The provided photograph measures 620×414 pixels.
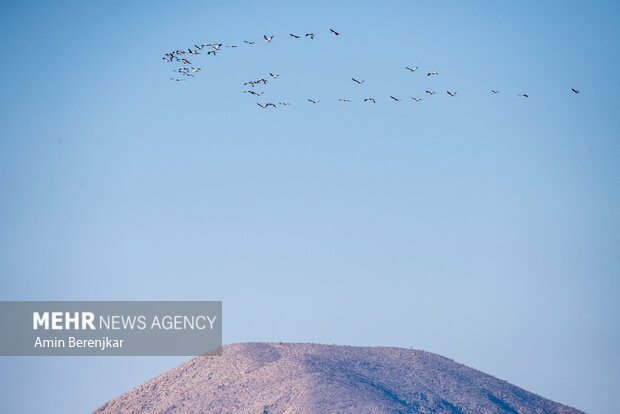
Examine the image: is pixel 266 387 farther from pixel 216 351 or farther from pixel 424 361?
pixel 424 361

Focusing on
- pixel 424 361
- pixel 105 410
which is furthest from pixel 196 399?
pixel 424 361

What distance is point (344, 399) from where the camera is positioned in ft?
267

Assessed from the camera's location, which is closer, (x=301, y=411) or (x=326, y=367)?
(x=301, y=411)

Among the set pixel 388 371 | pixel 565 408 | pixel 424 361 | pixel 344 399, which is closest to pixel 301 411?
pixel 344 399

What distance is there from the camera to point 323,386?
8431 centimetres

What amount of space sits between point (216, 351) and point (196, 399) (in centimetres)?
1107

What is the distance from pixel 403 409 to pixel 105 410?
101 ft

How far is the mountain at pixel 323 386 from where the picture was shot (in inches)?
3260

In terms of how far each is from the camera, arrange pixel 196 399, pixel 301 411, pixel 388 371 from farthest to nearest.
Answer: pixel 388 371
pixel 196 399
pixel 301 411

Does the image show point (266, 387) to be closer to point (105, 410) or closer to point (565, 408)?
point (105, 410)

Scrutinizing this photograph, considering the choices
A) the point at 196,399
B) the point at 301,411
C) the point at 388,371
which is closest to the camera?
the point at 301,411

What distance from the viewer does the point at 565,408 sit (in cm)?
9356

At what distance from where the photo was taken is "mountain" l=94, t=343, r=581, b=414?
82812 mm

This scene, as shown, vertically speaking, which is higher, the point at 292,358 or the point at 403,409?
the point at 292,358
